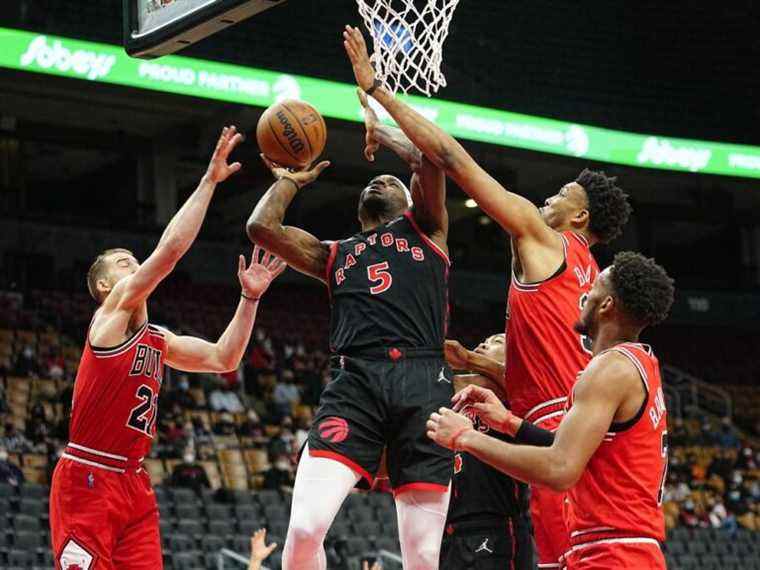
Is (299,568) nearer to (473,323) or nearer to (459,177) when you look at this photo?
(459,177)

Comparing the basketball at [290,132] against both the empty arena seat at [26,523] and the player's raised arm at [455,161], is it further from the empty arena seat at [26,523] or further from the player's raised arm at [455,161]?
the empty arena seat at [26,523]

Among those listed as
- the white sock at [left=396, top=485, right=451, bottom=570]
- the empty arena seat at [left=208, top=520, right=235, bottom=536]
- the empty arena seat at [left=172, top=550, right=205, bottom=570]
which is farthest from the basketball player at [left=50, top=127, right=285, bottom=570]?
the empty arena seat at [left=208, top=520, right=235, bottom=536]

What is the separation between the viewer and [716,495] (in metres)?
18.9

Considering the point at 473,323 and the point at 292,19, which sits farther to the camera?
the point at 473,323

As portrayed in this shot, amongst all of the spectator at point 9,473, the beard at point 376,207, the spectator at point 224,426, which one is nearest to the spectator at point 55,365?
the spectator at point 224,426

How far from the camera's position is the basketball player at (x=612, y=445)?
374 cm

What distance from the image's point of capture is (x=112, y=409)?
5.51 m

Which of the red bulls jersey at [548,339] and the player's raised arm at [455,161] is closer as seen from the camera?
the player's raised arm at [455,161]

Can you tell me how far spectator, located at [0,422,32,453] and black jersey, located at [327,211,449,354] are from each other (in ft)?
30.4

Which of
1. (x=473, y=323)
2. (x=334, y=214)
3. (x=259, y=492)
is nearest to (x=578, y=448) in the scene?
(x=259, y=492)

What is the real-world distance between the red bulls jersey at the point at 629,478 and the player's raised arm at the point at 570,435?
82 mm

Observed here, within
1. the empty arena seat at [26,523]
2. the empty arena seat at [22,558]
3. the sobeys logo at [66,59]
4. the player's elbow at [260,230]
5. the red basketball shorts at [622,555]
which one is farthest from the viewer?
the sobeys logo at [66,59]

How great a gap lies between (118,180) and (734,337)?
14094 millimetres

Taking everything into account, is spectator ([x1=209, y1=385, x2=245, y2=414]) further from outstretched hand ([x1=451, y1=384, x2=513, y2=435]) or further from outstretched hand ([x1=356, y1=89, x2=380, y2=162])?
outstretched hand ([x1=451, y1=384, x2=513, y2=435])
